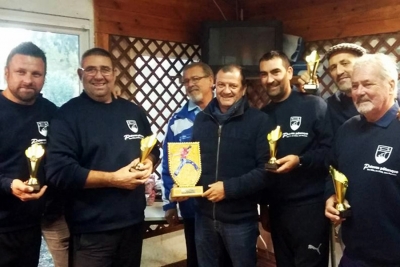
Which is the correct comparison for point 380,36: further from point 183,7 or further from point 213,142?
point 213,142

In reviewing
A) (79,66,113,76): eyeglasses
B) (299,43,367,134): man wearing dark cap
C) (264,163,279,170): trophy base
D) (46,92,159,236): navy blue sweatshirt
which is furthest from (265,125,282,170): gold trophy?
(79,66,113,76): eyeglasses

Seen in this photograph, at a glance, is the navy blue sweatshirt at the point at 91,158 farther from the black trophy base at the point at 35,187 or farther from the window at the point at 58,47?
the window at the point at 58,47

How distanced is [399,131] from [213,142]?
A: 1.96 ft

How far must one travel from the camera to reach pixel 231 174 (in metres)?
1.51

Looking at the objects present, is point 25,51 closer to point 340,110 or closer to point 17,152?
point 17,152

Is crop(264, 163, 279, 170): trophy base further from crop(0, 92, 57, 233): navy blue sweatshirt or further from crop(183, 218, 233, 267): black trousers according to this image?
crop(0, 92, 57, 233): navy blue sweatshirt

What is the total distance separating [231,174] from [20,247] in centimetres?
73

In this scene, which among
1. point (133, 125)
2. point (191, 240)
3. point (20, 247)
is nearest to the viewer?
point (20, 247)

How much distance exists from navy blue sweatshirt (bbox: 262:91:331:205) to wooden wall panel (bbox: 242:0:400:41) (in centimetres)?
126

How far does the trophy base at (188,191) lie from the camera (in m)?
1.49

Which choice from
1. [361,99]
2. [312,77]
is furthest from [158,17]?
[361,99]

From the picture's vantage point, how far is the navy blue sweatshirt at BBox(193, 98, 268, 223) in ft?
4.92

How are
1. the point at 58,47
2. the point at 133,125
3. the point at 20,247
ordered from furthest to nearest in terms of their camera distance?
the point at 58,47 < the point at 133,125 < the point at 20,247

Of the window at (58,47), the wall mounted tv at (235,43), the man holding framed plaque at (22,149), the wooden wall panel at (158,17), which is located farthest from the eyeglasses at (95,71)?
the wall mounted tv at (235,43)
